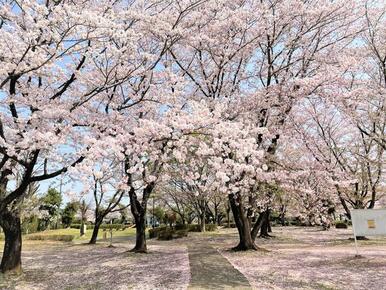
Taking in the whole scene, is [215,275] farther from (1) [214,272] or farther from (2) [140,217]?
(2) [140,217]

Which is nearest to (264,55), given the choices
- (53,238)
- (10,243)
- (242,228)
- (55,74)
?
(242,228)

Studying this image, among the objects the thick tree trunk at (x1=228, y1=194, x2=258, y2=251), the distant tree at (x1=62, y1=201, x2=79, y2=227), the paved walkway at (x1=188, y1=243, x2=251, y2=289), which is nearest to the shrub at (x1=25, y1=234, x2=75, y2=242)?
the thick tree trunk at (x1=228, y1=194, x2=258, y2=251)

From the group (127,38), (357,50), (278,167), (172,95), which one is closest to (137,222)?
(278,167)

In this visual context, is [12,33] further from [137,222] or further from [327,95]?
[137,222]

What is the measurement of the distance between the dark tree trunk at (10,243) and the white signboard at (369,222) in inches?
471

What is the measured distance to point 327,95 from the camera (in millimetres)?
13211

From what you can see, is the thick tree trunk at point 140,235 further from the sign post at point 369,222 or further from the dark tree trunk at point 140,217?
the sign post at point 369,222

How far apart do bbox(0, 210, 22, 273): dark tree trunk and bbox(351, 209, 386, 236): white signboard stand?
1196 cm

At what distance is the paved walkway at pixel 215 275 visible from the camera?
879 cm

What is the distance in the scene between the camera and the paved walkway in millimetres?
8789

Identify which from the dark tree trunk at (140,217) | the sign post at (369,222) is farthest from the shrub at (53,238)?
the sign post at (369,222)

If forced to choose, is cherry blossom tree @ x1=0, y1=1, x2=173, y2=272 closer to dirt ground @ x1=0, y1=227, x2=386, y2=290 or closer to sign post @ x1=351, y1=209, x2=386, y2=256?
dirt ground @ x1=0, y1=227, x2=386, y2=290

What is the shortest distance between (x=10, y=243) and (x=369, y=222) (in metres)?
12.8

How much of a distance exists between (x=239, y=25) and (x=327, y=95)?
166 inches
